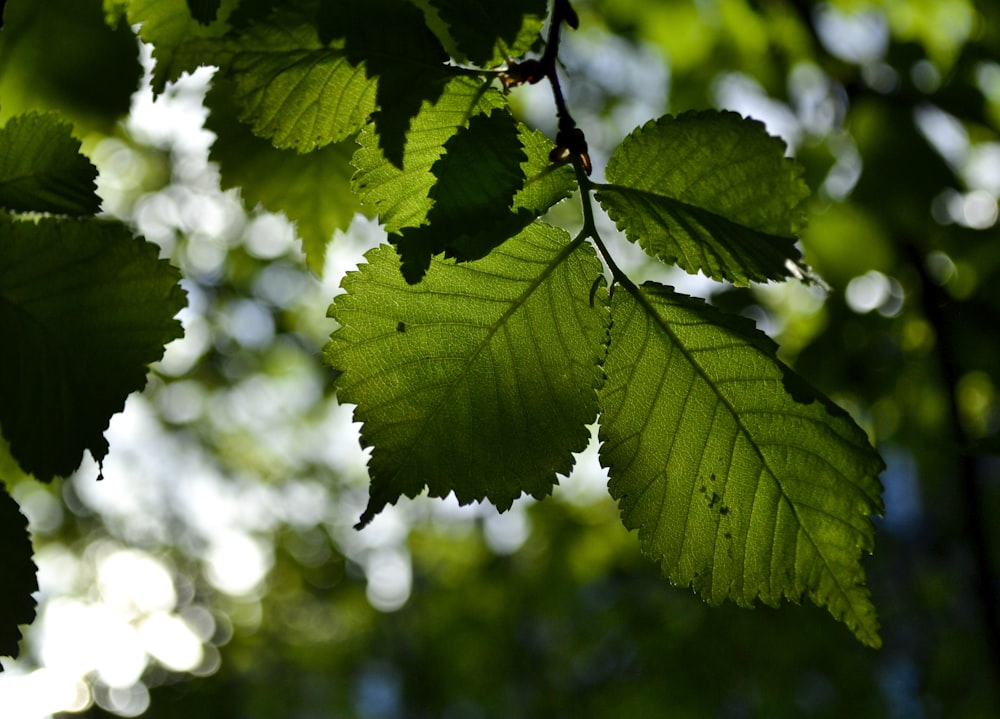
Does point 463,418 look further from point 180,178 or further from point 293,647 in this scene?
point 293,647

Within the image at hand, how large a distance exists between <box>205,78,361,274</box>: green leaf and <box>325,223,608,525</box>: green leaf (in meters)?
0.31

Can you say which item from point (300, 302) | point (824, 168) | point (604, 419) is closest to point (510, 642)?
point (300, 302)

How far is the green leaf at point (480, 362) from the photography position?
1.85ft

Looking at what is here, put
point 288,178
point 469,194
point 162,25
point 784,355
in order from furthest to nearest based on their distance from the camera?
point 784,355 < point 288,178 < point 162,25 < point 469,194

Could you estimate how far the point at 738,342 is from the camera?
591 mm

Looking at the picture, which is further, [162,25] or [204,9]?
[162,25]

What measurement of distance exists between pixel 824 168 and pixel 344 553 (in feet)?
22.7

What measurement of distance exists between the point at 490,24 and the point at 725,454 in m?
0.36

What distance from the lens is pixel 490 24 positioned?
0.56 meters

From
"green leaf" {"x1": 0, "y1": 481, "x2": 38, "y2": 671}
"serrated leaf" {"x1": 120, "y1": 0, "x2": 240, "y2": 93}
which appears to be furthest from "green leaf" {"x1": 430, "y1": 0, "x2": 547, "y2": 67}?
"green leaf" {"x1": 0, "y1": 481, "x2": 38, "y2": 671}

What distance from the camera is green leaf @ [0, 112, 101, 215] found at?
1.99 feet

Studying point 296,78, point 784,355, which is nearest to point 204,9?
point 296,78

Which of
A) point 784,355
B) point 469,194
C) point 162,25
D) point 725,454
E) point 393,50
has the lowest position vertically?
point 725,454

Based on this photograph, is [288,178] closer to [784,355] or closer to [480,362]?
[480,362]
